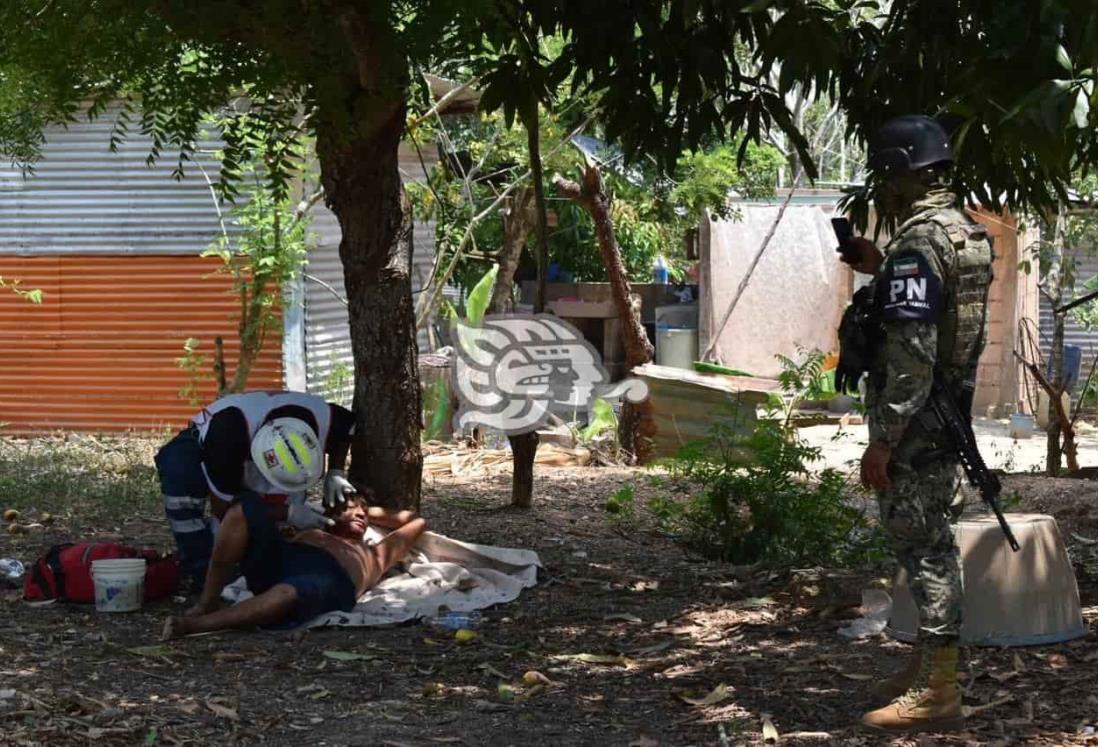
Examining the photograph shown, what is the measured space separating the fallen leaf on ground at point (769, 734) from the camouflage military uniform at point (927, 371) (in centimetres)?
55

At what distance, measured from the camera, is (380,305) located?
712 cm

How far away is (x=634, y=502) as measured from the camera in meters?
9.55

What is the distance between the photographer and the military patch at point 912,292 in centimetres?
445

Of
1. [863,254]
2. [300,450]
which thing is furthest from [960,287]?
[300,450]

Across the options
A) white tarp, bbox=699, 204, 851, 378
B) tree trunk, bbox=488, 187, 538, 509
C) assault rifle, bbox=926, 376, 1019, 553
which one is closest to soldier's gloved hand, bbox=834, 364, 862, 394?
assault rifle, bbox=926, 376, 1019, 553

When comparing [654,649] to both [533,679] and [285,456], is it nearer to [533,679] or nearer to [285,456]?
[533,679]

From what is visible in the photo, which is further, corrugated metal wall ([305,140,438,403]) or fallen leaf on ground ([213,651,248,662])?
corrugated metal wall ([305,140,438,403])

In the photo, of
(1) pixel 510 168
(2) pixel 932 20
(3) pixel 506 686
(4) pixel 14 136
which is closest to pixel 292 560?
(3) pixel 506 686

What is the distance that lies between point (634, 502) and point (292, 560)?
11.8ft

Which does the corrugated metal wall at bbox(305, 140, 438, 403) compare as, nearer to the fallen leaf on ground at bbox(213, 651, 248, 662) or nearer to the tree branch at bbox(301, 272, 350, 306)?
the tree branch at bbox(301, 272, 350, 306)

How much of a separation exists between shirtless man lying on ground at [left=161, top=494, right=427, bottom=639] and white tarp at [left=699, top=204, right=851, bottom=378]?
11852mm

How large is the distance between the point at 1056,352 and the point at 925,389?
29.4 feet

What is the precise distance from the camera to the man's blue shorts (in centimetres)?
618

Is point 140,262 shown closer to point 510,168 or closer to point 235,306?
point 235,306
